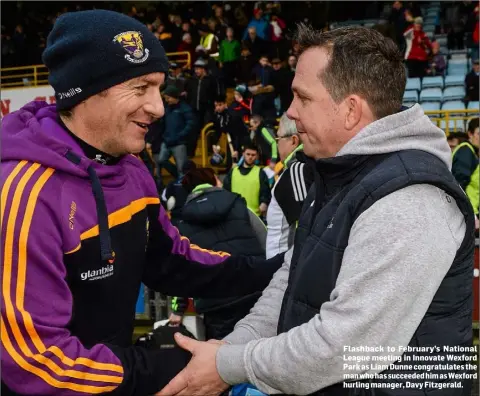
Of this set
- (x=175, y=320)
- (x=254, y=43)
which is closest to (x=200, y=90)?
(x=254, y=43)

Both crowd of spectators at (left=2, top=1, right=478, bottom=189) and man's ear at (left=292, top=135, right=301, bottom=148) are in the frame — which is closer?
man's ear at (left=292, top=135, right=301, bottom=148)

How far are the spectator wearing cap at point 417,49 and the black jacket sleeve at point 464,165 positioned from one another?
6.33 meters

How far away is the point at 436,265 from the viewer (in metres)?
1.78

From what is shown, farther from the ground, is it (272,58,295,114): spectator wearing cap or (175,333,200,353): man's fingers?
(175,333,200,353): man's fingers

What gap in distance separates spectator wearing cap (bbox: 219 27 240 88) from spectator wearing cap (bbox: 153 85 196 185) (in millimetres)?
3766

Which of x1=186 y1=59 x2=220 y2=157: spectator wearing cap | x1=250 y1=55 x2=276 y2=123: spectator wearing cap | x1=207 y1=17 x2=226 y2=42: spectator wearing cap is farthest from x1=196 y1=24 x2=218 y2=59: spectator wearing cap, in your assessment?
x1=250 y1=55 x2=276 y2=123: spectator wearing cap

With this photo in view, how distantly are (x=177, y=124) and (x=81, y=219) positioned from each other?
963cm

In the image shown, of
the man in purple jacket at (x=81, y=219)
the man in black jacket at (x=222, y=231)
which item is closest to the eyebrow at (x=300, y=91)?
the man in purple jacket at (x=81, y=219)

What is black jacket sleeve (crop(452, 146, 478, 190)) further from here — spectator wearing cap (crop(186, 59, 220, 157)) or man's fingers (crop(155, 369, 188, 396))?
man's fingers (crop(155, 369, 188, 396))

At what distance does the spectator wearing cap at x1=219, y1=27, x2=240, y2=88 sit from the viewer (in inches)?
597

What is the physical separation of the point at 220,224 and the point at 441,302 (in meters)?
2.66

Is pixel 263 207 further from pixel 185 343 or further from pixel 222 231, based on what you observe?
pixel 185 343

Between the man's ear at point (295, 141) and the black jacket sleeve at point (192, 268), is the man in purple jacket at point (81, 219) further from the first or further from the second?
the man's ear at point (295, 141)

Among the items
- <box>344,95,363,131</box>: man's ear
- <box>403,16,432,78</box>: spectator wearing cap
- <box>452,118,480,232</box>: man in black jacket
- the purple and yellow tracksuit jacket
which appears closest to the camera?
the purple and yellow tracksuit jacket
